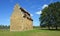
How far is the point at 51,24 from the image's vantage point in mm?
73188

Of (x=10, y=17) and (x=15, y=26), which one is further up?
(x=10, y=17)

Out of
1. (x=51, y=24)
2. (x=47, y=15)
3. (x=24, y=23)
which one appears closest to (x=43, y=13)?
(x=47, y=15)

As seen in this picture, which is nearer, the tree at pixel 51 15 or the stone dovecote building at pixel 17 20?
the stone dovecote building at pixel 17 20

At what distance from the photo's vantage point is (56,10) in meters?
71.1

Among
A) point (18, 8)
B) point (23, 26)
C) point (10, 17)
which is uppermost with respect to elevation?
point (18, 8)

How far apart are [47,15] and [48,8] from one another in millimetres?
3743

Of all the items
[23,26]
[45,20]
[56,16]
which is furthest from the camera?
[45,20]

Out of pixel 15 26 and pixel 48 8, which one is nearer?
pixel 15 26

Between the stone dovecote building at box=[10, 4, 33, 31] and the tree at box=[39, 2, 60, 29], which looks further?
the tree at box=[39, 2, 60, 29]

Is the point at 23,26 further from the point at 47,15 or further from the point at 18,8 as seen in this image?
the point at 47,15

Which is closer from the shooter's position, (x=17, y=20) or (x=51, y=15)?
(x=17, y=20)

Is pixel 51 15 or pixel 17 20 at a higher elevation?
pixel 51 15

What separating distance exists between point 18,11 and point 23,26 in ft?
21.8

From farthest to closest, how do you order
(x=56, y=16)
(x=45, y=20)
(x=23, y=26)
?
(x=45, y=20) → (x=56, y=16) → (x=23, y=26)
